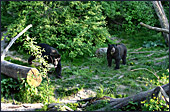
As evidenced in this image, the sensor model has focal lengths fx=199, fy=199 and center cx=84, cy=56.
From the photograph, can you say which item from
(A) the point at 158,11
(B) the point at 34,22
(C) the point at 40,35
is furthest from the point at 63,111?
(A) the point at 158,11

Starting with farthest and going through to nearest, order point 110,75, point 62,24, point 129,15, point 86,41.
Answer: point 129,15 < point 86,41 < point 62,24 < point 110,75

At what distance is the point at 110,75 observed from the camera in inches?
332

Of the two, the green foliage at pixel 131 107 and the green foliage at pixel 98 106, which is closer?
the green foliage at pixel 131 107

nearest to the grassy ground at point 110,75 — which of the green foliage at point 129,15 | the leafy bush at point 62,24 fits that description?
the leafy bush at point 62,24

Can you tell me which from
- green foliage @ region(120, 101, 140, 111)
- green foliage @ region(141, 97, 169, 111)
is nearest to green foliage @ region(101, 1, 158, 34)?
green foliage @ region(120, 101, 140, 111)

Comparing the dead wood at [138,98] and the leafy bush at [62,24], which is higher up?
the leafy bush at [62,24]

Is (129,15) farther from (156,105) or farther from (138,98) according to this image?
(156,105)

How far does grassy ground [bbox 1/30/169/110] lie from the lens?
21.8 ft

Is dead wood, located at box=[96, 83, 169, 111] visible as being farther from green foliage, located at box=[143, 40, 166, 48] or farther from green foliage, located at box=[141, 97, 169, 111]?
green foliage, located at box=[143, 40, 166, 48]

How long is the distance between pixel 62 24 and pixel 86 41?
1.71 m

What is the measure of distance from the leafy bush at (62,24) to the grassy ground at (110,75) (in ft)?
3.34

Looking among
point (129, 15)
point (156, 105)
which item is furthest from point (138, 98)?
point (129, 15)

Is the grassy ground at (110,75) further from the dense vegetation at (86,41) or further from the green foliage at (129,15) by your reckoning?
the green foliage at (129,15)

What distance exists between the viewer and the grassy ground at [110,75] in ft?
21.8
